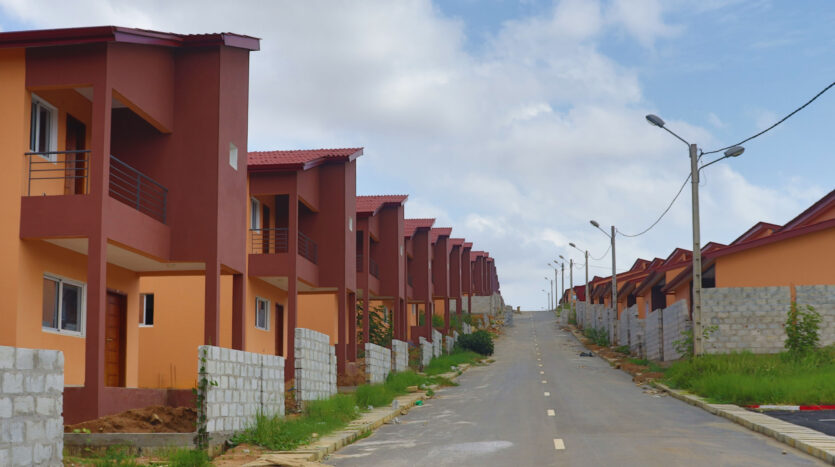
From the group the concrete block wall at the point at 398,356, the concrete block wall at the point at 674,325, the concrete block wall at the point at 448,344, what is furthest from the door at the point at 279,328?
the concrete block wall at the point at 448,344

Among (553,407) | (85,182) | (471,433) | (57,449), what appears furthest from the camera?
(553,407)

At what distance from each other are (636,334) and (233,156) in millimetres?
28481

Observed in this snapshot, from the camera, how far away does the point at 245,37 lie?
2112cm

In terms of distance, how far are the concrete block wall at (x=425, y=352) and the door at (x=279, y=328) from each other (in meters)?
10.7

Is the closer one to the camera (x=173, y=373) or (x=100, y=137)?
(x=100, y=137)

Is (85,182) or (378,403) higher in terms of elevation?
(85,182)

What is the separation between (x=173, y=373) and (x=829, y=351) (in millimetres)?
19495

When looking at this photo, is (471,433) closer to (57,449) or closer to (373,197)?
(57,449)

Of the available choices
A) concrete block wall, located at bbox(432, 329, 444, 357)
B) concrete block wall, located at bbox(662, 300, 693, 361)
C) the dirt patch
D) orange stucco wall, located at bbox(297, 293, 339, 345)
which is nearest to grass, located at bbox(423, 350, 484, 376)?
concrete block wall, located at bbox(432, 329, 444, 357)

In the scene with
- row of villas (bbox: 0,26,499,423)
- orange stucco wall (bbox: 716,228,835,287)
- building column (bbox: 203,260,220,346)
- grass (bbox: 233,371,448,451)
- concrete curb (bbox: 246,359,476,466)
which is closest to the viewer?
concrete curb (bbox: 246,359,476,466)

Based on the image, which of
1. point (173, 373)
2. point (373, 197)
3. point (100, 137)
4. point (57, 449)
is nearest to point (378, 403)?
point (173, 373)

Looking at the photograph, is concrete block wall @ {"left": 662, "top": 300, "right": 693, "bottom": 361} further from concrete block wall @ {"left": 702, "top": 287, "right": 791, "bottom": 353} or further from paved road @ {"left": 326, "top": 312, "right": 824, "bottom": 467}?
paved road @ {"left": 326, "top": 312, "right": 824, "bottom": 467}

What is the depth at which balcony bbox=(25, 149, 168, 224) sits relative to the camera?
57.0ft

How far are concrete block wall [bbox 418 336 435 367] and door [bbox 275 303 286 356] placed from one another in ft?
35.0
